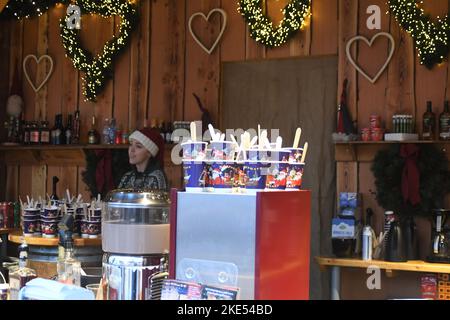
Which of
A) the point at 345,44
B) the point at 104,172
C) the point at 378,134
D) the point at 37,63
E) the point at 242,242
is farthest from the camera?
the point at 37,63

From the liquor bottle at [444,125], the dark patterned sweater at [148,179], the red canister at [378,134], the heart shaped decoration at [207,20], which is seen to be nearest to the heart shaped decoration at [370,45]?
the red canister at [378,134]

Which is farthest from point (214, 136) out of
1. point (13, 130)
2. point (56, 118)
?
point (13, 130)

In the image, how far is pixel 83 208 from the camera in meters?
4.48

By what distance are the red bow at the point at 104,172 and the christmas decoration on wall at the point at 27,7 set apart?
5.60 ft

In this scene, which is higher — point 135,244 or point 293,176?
point 293,176

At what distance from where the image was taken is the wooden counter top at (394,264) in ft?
14.2

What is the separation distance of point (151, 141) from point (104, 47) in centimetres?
197

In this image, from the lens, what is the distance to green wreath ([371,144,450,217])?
4629mm

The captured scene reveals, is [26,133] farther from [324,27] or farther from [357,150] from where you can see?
[357,150]

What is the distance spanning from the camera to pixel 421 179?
466cm

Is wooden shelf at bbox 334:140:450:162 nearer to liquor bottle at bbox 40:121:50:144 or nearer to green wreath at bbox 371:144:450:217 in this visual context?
green wreath at bbox 371:144:450:217

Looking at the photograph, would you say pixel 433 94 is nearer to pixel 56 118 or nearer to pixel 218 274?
pixel 218 274

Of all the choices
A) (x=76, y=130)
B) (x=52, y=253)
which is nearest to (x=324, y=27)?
(x=76, y=130)

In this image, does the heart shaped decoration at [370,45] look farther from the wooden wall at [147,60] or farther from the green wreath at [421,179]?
the green wreath at [421,179]
